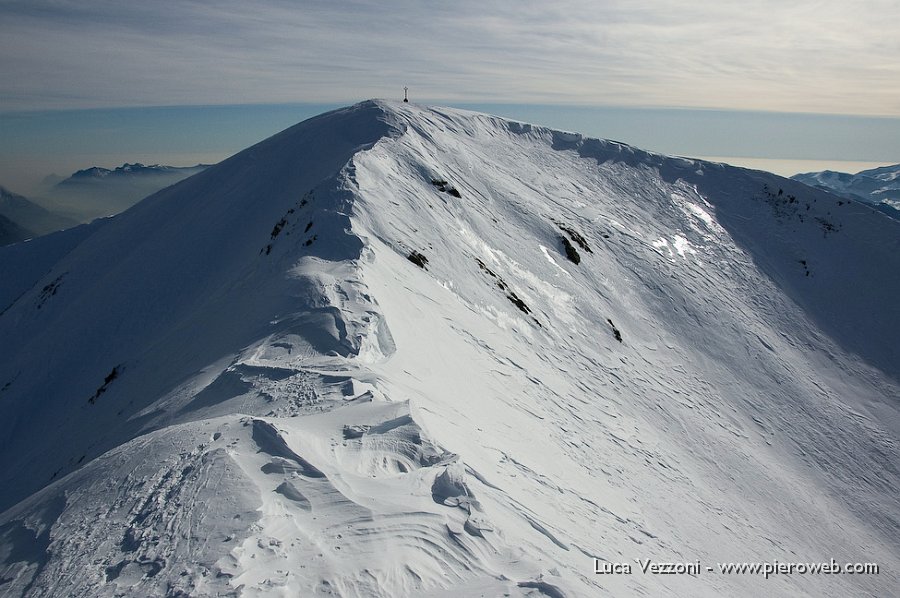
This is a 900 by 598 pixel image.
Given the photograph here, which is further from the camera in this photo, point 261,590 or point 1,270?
point 1,270

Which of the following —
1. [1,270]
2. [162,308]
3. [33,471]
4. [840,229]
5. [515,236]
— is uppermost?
[840,229]

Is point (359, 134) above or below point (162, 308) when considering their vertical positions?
above

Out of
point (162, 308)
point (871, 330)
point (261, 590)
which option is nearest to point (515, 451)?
point (261, 590)

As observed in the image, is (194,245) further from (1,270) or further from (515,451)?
(1,270)

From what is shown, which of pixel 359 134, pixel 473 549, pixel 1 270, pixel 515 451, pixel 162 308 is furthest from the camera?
pixel 1 270

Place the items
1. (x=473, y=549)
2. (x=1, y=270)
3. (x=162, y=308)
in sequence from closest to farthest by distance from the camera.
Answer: (x=473, y=549) → (x=162, y=308) → (x=1, y=270)

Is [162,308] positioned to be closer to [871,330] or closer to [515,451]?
[515,451]

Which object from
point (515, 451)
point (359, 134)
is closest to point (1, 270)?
point (359, 134)
